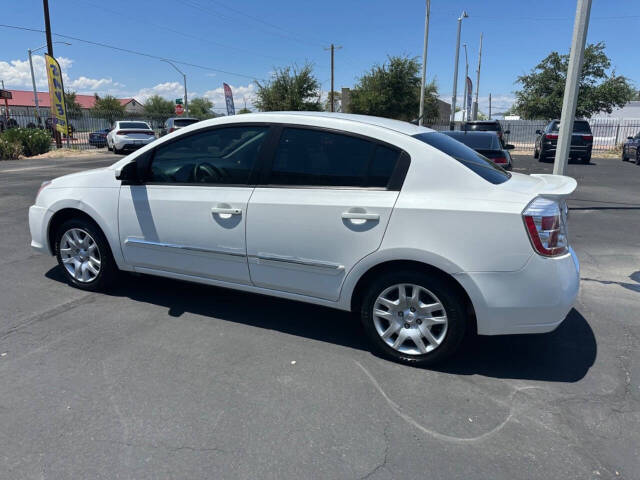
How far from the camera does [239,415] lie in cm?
276

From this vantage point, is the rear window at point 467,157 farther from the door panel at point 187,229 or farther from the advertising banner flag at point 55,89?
the advertising banner flag at point 55,89

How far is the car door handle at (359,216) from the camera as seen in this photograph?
10.5 feet

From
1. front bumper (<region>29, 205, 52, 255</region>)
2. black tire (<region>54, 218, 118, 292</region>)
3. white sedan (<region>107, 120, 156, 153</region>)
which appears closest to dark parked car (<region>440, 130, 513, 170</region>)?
black tire (<region>54, 218, 118, 292</region>)

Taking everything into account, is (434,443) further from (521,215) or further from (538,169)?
(538,169)

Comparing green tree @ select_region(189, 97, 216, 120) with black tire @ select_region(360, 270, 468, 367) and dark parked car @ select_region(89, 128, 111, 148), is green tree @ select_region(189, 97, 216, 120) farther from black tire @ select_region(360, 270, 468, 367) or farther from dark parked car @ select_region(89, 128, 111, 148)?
black tire @ select_region(360, 270, 468, 367)

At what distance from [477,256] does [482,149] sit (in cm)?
671

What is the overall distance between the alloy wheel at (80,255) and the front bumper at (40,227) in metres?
0.20

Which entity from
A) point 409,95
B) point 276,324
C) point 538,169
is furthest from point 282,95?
point 276,324

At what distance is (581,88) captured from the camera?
32438 millimetres

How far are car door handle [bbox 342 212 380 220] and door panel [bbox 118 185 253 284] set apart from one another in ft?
2.71

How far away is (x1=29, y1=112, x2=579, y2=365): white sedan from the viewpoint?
9.89 feet

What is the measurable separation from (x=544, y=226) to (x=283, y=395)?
1931mm

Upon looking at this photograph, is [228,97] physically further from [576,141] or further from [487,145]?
[487,145]

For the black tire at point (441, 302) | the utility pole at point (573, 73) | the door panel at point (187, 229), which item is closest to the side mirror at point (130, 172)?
the door panel at point (187, 229)
